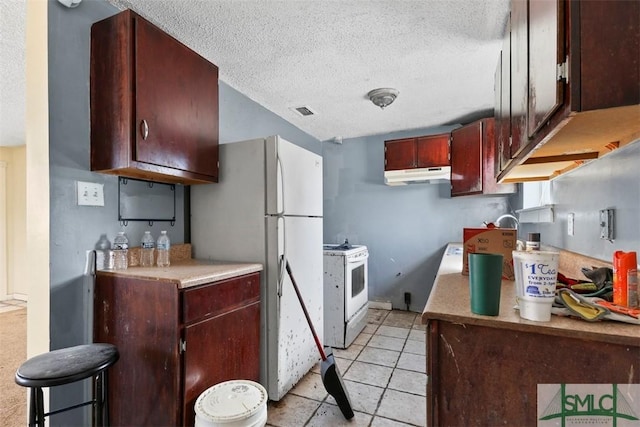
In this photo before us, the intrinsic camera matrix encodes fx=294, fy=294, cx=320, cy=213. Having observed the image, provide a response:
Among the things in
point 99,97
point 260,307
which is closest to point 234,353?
point 260,307

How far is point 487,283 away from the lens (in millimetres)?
868

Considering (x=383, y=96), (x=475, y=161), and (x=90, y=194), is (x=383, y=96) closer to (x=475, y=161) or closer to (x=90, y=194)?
(x=475, y=161)

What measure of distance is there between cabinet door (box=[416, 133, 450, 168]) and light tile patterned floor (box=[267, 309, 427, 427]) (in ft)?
6.25

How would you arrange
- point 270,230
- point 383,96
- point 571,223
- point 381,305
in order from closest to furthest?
point 571,223
point 270,230
point 383,96
point 381,305

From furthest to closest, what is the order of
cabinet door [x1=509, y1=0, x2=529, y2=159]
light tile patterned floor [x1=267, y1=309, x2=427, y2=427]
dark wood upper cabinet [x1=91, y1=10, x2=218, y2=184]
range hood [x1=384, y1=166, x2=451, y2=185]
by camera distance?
range hood [x1=384, y1=166, x2=451, y2=185], light tile patterned floor [x1=267, y1=309, x2=427, y2=427], dark wood upper cabinet [x1=91, y1=10, x2=218, y2=184], cabinet door [x1=509, y1=0, x2=529, y2=159]

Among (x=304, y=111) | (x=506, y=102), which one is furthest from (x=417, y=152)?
(x=506, y=102)

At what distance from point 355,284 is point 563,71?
8.35ft

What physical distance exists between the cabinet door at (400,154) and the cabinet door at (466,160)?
0.45 m

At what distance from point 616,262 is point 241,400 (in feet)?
4.74

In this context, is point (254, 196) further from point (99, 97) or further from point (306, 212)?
point (99, 97)

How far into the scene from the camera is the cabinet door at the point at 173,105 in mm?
1491

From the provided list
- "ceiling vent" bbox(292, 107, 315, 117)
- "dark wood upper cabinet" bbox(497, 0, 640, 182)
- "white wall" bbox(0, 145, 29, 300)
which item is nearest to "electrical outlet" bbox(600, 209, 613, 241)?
"dark wood upper cabinet" bbox(497, 0, 640, 182)

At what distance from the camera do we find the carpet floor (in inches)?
69.1

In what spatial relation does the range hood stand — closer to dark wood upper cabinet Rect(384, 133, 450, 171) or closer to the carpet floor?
dark wood upper cabinet Rect(384, 133, 450, 171)
